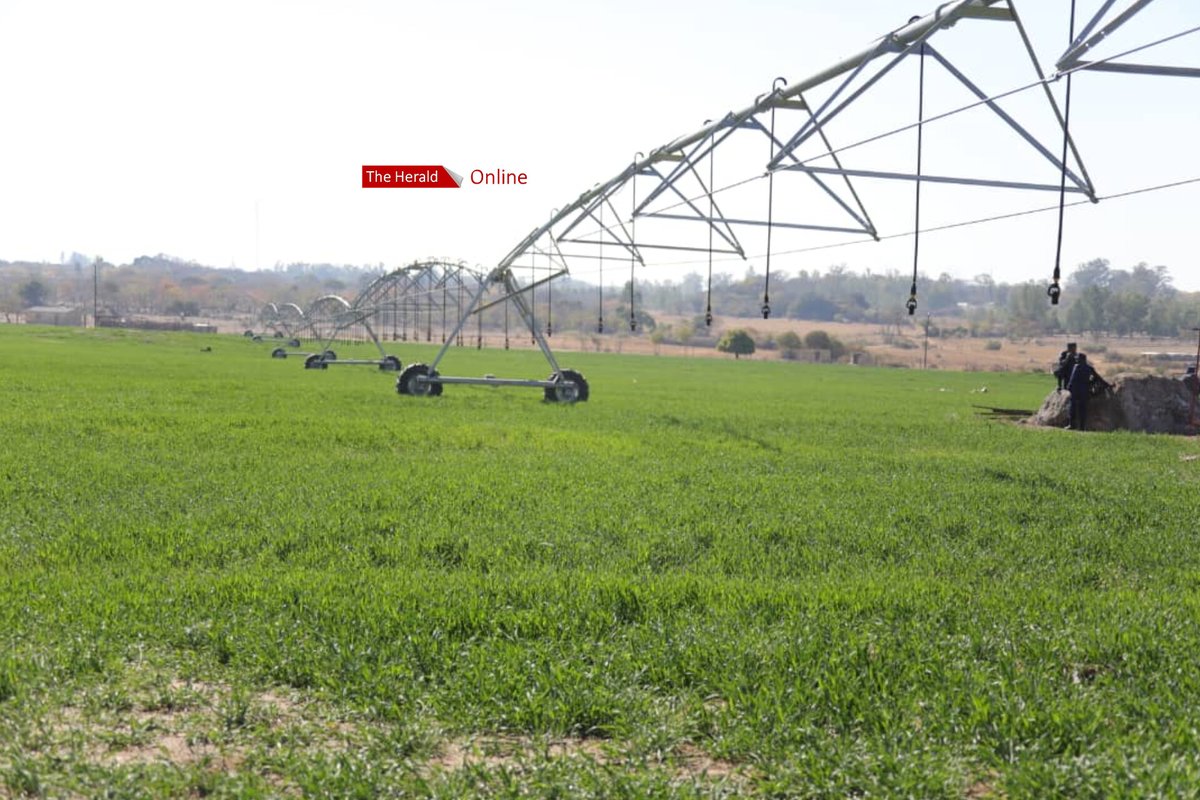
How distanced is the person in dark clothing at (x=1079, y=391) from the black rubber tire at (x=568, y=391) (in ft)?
36.6

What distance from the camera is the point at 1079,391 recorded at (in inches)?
856

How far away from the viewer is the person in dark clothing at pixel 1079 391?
2164cm

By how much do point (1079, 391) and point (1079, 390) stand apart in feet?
0.09

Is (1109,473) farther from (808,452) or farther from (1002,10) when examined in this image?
(1002,10)

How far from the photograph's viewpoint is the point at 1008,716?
15.5 ft

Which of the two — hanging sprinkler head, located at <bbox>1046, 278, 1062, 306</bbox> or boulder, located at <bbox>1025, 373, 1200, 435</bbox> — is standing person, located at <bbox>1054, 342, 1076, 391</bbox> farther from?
hanging sprinkler head, located at <bbox>1046, 278, 1062, 306</bbox>

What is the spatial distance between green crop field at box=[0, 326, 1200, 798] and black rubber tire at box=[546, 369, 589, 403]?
516 inches

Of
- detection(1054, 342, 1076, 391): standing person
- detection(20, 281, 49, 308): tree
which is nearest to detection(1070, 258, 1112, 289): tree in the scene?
detection(1054, 342, 1076, 391): standing person

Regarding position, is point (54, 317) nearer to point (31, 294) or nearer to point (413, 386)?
point (31, 294)

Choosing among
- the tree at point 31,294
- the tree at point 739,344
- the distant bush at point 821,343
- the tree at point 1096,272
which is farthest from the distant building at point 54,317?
the tree at point 1096,272

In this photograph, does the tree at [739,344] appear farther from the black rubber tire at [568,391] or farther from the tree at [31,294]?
the tree at [31,294]

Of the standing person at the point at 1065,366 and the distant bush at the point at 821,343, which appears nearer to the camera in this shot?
the standing person at the point at 1065,366

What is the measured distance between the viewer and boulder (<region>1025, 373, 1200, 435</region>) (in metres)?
22.1

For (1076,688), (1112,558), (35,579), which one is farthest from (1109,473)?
(35,579)
